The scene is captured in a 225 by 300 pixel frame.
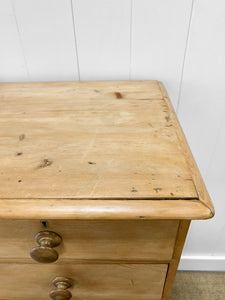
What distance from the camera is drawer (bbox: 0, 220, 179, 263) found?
399mm

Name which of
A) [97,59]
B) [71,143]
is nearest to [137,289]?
[71,143]

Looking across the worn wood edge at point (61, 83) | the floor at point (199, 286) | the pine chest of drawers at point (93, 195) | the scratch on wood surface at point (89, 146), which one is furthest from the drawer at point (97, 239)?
the floor at point (199, 286)

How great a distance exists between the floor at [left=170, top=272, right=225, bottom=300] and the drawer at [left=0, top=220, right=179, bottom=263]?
2.66 feet

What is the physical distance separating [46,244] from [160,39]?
1.94 ft

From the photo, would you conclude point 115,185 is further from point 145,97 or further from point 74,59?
point 74,59

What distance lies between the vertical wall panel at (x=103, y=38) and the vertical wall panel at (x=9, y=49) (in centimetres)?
17

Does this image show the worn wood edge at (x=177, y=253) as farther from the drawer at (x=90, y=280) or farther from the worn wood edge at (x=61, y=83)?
the worn wood edge at (x=61, y=83)

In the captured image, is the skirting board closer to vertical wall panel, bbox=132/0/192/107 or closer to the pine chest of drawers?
the pine chest of drawers

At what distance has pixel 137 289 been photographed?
53cm

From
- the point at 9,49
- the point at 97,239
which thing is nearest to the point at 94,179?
the point at 97,239

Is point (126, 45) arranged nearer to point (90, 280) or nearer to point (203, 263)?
point (90, 280)

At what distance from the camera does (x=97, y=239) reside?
1.38ft

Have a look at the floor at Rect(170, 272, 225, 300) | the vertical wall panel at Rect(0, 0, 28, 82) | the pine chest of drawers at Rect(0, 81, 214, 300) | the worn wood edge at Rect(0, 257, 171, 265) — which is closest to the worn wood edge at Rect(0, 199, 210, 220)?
the pine chest of drawers at Rect(0, 81, 214, 300)

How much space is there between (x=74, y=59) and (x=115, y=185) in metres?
0.47
